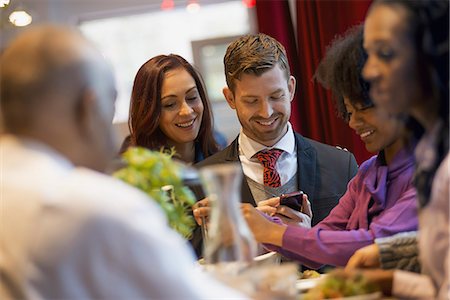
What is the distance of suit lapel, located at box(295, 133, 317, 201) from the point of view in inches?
130

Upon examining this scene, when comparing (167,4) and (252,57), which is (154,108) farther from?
(167,4)

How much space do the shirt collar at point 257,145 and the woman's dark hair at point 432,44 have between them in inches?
59.1

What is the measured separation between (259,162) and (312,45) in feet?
5.94

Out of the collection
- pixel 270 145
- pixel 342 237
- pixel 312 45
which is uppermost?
pixel 312 45

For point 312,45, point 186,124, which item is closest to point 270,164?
point 186,124

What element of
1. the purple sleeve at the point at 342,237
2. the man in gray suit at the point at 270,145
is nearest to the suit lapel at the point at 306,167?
the man in gray suit at the point at 270,145

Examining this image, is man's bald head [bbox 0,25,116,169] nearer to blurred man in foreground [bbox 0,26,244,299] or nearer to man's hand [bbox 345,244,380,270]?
blurred man in foreground [bbox 0,26,244,299]

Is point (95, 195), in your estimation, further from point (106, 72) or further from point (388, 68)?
point (388, 68)

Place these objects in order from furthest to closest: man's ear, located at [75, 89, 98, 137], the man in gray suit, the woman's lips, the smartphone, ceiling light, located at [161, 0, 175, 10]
Result: 1. ceiling light, located at [161, 0, 175, 10]
2. the woman's lips
3. the man in gray suit
4. the smartphone
5. man's ear, located at [75, 89, 98, 137]

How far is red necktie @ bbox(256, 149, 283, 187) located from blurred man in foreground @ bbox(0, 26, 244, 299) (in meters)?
1.47

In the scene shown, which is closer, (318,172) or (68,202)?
(68,202)

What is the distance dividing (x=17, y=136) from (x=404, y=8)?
87 cm

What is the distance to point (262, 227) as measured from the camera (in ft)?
8.25

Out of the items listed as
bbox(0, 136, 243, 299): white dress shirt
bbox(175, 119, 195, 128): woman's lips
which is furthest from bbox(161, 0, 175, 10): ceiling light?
bbox(0, 136, 243, 299): white dress shirt
